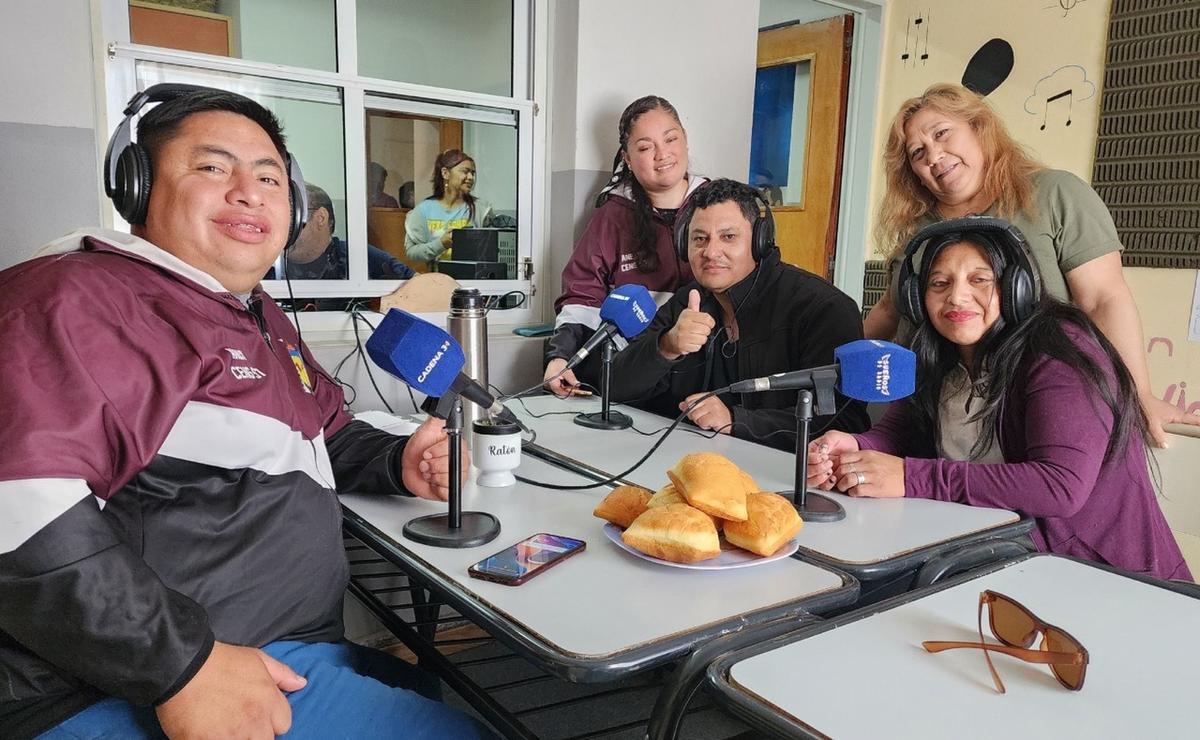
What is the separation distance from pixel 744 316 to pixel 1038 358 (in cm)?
89

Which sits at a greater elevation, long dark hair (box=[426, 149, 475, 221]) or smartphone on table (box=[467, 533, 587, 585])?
long dark hair (box=[426, 149, 475, 221])

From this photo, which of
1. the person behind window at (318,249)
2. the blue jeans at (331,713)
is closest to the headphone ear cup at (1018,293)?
the blue jeans at (331,713)

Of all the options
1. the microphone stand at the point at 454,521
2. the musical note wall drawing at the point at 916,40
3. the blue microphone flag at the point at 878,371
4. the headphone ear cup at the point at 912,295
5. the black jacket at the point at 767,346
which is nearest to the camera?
the microphone stand at the point at 454,521

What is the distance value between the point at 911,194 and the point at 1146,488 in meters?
1.04

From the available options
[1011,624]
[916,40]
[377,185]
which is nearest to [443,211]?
[377,185]

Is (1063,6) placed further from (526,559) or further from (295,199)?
(526,559)

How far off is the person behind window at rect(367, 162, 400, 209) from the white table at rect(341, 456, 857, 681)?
171 cm

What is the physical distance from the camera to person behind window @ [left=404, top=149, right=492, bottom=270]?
2.91 meters

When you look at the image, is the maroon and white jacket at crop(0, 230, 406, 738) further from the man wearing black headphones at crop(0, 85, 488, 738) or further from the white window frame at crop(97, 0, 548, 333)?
the white window frame at crop(97, 0, 548, 333)

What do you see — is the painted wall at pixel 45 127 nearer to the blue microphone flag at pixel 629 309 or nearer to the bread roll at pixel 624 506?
the blue microphone flag at pixel 629 309

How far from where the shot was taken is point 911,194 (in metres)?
2.26

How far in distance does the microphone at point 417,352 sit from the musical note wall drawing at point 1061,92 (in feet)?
10.9

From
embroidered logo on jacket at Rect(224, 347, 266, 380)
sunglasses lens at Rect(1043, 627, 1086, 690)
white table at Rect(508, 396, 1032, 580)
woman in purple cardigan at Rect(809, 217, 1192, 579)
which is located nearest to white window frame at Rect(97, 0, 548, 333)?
white table at Rect(508, 396, 1032, 580)

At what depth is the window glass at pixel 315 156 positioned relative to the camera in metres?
2.55
